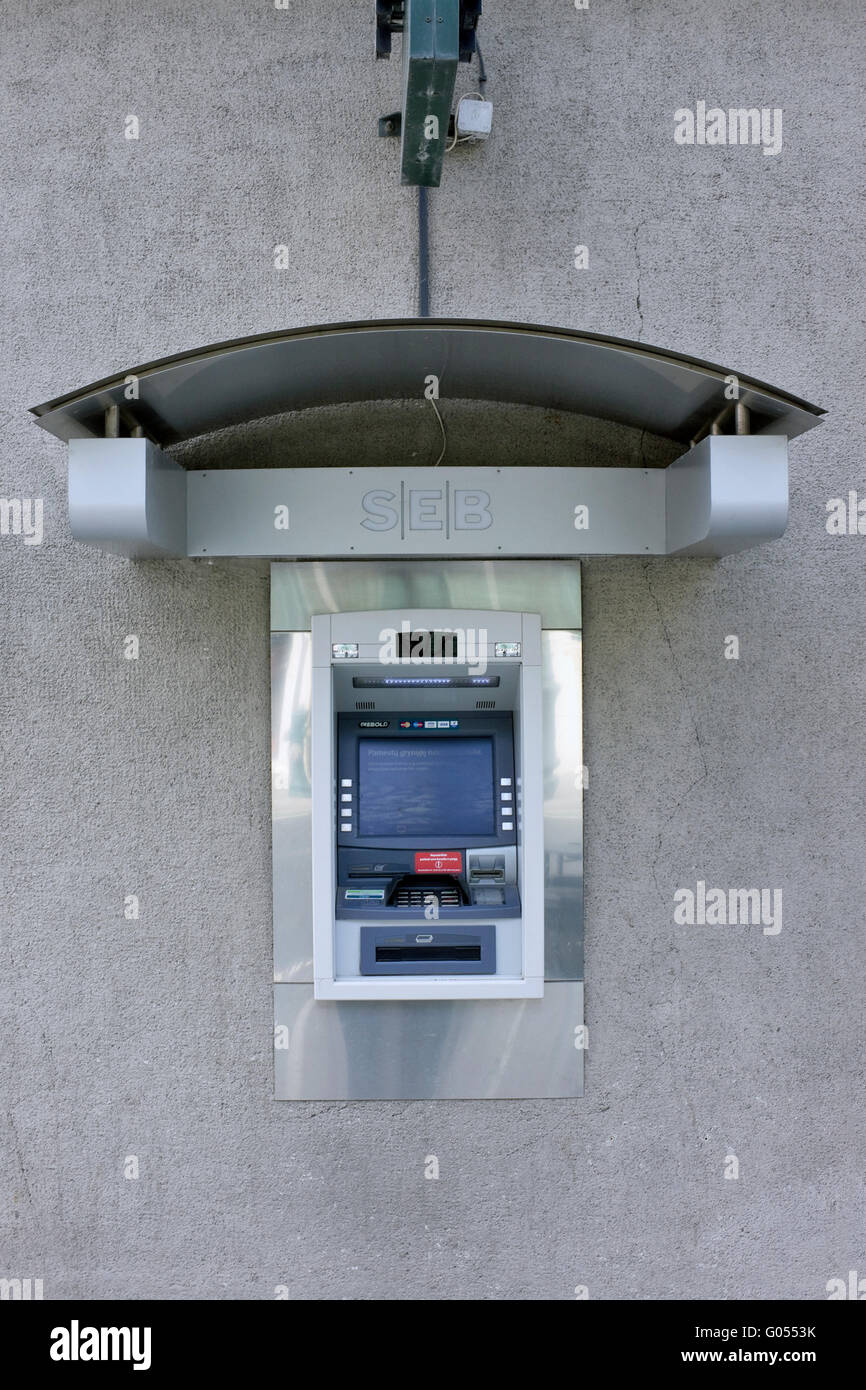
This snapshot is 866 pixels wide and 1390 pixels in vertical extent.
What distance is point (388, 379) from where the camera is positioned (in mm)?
2768

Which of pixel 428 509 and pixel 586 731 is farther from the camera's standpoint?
pixel 586 731

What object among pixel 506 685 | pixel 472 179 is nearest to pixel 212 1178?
pixel 506 685

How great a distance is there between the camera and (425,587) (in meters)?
2.89

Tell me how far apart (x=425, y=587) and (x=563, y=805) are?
2.66 ft

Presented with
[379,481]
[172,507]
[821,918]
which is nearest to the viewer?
[172,507]

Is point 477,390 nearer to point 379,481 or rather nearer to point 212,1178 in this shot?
point 379,481

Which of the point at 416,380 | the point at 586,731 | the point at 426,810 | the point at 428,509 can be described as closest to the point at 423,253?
the point at 416,380

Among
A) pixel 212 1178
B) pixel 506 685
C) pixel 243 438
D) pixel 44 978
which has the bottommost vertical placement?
pixel 212 1178

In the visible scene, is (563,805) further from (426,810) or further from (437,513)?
(437,513)

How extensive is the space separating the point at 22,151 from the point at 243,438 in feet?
4.05

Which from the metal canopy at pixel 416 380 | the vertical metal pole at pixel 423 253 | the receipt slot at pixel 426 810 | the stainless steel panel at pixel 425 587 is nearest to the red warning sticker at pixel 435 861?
the receipt slot at pixel 426 810

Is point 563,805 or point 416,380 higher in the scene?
point 416,380

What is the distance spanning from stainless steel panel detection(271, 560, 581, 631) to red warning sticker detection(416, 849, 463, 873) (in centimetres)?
76

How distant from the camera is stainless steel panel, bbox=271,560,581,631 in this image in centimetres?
289
